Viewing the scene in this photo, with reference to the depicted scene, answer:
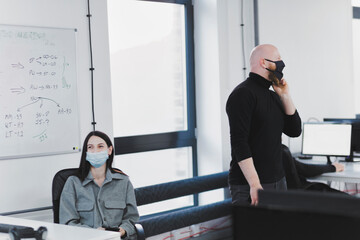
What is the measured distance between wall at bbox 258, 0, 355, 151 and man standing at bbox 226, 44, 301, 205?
178cm

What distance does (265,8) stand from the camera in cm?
495

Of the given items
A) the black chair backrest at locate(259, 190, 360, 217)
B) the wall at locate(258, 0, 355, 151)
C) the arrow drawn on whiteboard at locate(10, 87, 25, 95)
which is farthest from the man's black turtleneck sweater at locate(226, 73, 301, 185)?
the wall at locate(258, 0, 355, 151)

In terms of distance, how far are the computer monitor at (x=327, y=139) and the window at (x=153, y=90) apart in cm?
103

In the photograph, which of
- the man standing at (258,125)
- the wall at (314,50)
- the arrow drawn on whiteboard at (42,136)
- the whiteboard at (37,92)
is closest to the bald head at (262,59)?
the man standing at (258,125)

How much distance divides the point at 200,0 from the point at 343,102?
2.16 metres

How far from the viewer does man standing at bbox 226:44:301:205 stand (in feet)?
9.92

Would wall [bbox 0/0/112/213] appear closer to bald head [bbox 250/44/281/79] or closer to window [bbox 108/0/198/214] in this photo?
window [bbox 108/0/198/214]

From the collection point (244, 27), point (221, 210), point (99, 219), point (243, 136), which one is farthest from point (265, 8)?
point (99, 219)

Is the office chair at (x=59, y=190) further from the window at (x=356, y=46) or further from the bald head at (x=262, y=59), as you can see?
the window at (x=356, y=46)

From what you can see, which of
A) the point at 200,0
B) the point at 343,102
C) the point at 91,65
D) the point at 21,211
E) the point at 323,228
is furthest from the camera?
the point at 343,102

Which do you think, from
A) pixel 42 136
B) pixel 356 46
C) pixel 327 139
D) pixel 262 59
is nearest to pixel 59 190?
pixel 42 136

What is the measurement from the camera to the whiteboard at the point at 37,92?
3.32m

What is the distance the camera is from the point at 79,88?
3.69 metres

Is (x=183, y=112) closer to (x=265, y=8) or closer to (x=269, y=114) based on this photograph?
(x=265, y=8)
